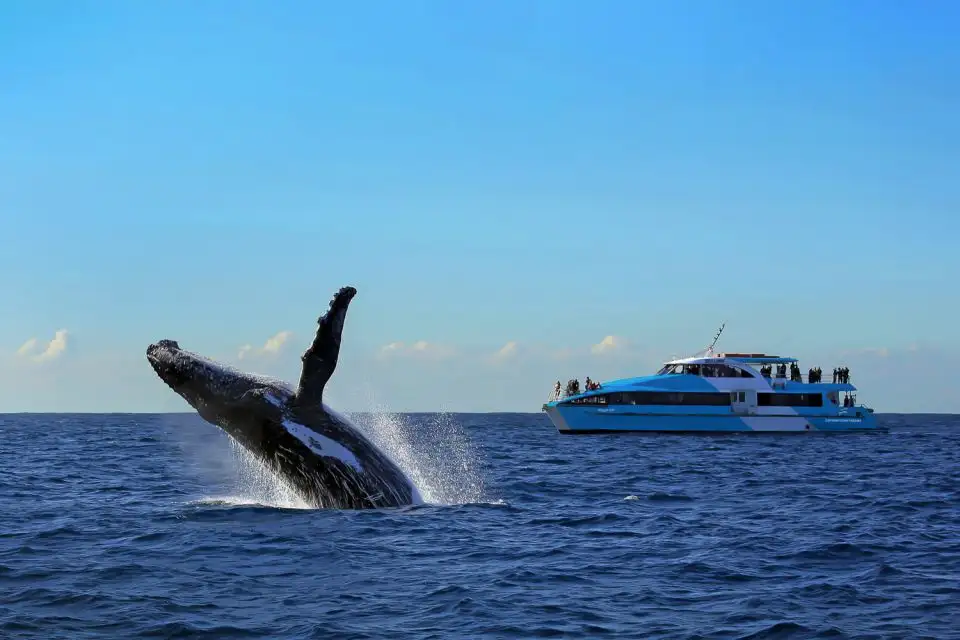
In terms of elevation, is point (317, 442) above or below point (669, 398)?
below

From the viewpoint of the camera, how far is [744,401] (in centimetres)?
5716

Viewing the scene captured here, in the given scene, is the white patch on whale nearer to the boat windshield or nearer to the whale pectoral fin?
the whale pectoral fin

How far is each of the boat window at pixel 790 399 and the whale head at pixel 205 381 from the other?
155ft

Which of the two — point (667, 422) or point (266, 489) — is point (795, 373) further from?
point (266, 489)

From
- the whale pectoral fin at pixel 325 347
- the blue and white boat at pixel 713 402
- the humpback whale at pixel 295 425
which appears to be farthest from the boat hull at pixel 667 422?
the whale pectoral fin at pixel 325 347

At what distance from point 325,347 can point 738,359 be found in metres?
47.6

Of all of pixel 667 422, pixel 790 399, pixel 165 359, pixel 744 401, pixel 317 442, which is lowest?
pixel 667 422

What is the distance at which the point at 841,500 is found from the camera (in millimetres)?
20531

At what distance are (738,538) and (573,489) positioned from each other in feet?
26.0

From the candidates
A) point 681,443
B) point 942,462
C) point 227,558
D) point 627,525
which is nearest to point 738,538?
point 627,525

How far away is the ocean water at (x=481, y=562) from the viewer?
9.13 m

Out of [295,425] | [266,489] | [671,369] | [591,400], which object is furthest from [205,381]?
[671,369]

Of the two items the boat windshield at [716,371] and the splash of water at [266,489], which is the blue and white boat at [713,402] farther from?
the splash of water at [266,489]

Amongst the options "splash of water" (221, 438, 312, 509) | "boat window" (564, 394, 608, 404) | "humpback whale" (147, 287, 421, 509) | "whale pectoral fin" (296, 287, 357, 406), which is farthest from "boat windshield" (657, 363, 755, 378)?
"whale pectoral fin" (296, 287, 357, 406)
